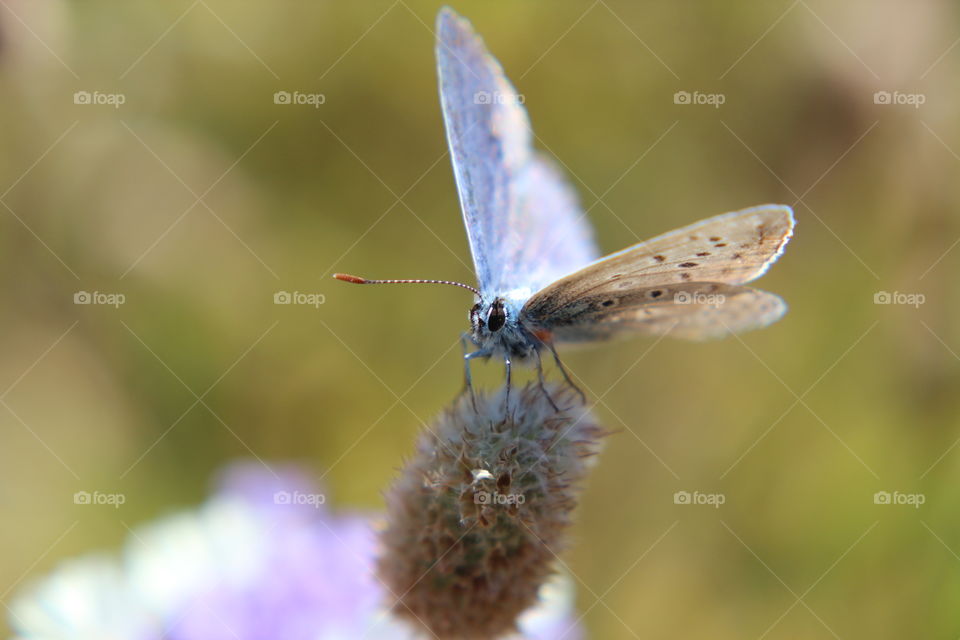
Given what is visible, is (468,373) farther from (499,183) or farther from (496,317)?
(499,183)

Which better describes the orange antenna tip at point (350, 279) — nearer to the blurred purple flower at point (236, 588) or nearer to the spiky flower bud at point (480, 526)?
the spiky flower bud at point (480, 526)

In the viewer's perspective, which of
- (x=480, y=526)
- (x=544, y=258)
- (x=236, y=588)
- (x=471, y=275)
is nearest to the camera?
(x=480, y=526)

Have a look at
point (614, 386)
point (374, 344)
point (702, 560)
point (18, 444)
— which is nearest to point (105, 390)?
point (18, 444)

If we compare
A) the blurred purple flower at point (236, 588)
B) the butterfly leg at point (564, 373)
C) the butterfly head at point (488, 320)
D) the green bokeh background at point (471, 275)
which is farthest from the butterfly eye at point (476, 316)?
the green bokeh background at point (471, 275)

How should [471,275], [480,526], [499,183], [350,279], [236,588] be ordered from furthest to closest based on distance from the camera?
[471,275]
[499,183]
[350,279]
[236,588]
[480,526]

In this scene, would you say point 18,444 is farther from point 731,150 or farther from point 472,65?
point 731,150

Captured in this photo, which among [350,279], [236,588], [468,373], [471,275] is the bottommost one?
→ [236,588]

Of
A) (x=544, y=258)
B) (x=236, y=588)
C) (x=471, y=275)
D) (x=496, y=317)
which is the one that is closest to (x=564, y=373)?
(x=496, y=317)
